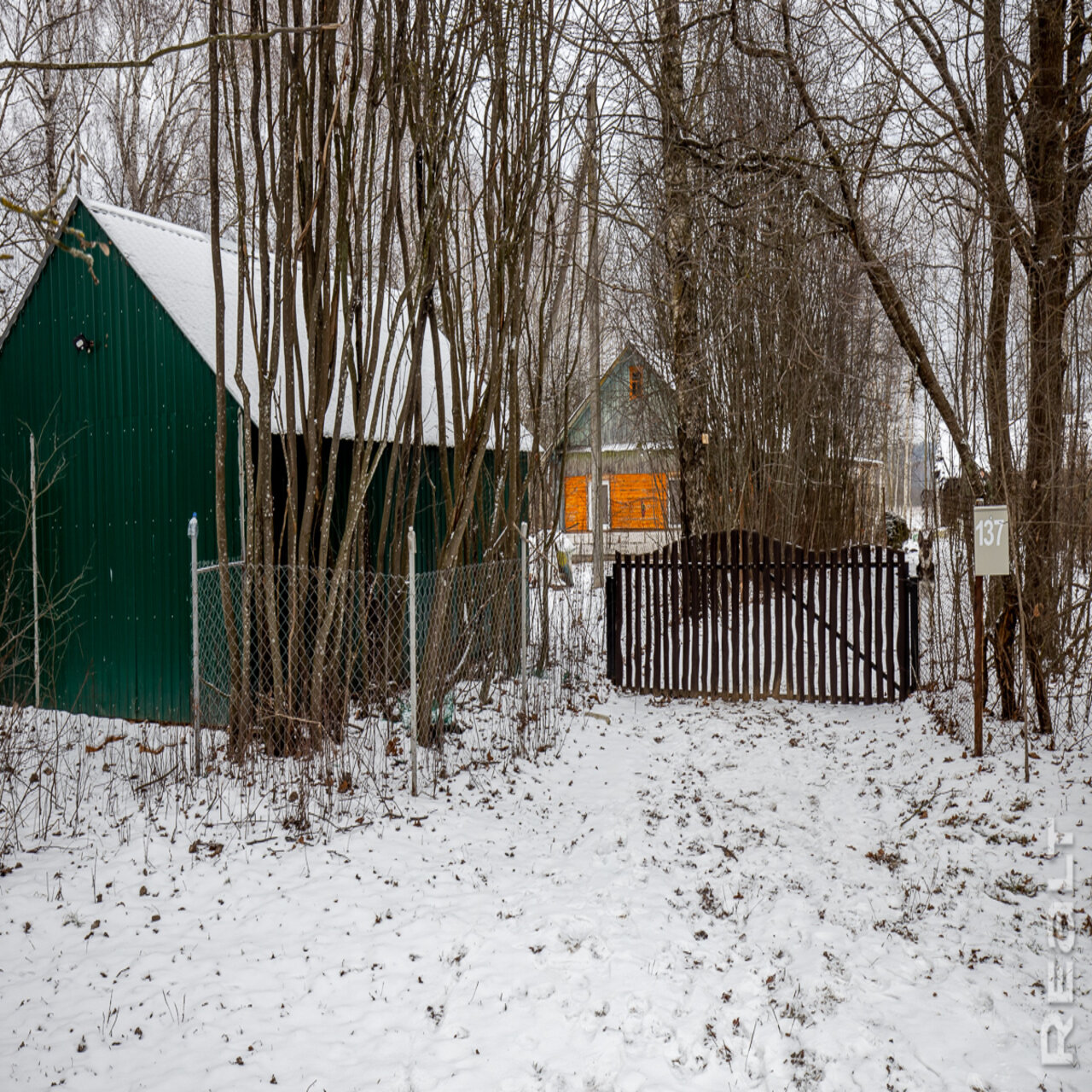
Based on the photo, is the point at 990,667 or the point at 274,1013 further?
the point at 990,667

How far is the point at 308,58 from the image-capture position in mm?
6805

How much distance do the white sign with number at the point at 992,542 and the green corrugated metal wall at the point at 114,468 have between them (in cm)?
617

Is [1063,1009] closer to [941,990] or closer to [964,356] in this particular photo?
[941,990]

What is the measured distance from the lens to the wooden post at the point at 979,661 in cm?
651

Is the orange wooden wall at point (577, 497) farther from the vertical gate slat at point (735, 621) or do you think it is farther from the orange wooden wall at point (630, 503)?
the vertical gate slat at point (735, 621)

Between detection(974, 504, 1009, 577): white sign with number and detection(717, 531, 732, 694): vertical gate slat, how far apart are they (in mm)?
3397

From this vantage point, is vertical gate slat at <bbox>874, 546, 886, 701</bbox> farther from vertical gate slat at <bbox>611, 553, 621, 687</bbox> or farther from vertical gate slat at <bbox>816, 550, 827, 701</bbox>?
vertical gate slat at <bbox>611, 553, 621, 687</bbox>

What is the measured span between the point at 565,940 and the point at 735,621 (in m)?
5.43

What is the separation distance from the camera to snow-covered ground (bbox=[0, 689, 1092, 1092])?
3410mm

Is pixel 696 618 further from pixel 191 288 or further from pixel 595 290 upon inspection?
pixel 191 288

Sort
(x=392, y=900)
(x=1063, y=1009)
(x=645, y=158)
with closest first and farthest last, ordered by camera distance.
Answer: (x=1063, y=1009), (x=392, y=900), (x=645, y=158)

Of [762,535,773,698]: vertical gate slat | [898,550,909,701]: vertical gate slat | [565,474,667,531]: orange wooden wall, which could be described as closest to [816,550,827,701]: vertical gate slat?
[762,535,773,698]: vertical gate slat

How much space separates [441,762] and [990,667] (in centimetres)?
492

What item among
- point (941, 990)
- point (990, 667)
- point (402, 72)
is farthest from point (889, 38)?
point (941, 990)
